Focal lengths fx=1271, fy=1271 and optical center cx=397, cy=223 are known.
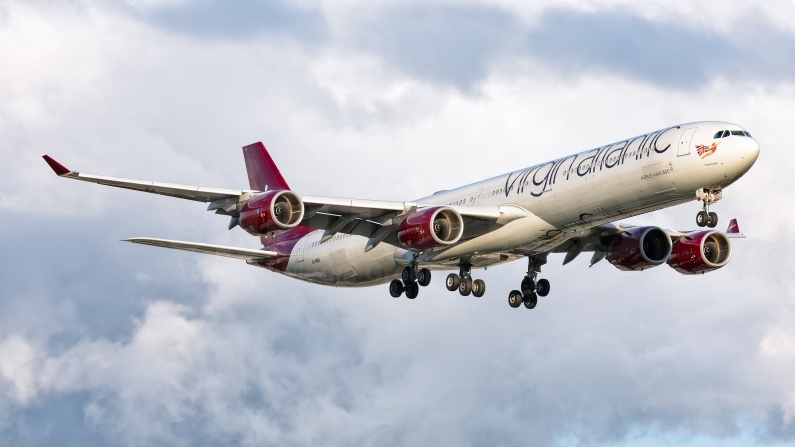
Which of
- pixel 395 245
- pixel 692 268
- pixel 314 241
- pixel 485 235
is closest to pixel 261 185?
pixel 314 241

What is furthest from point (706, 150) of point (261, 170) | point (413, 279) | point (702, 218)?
point (261, 170)

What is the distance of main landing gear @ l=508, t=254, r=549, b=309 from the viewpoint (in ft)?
225

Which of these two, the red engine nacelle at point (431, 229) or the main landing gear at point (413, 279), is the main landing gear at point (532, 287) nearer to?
the main landing gear at point (413, 279)

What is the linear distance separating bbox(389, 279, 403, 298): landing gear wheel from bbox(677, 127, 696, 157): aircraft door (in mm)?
17801

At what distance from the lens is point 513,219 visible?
58906 mm

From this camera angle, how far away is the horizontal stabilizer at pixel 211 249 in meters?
60.9

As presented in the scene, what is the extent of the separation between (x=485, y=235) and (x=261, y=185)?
19979mm

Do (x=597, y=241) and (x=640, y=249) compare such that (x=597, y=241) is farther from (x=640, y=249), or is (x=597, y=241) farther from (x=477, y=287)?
(x=477, y=287)

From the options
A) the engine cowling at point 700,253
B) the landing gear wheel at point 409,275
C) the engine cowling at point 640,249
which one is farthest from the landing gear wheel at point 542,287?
the landing gear wheel at point 409,275

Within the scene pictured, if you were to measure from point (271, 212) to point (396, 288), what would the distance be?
13352 mm

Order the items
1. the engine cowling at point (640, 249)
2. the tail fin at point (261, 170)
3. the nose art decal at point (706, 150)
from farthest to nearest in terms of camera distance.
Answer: the tail fin at point (261, 170) < the engine cowling at point (640, 249) < the nose art decal at point (706, 150)

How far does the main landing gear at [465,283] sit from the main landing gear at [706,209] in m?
14.1

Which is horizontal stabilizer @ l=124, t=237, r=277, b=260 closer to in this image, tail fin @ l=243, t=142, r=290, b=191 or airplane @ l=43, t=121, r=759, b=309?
airplane @ l=43, t=121, r=759, b=309

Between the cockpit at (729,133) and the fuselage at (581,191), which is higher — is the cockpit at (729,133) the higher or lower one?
the higher one
